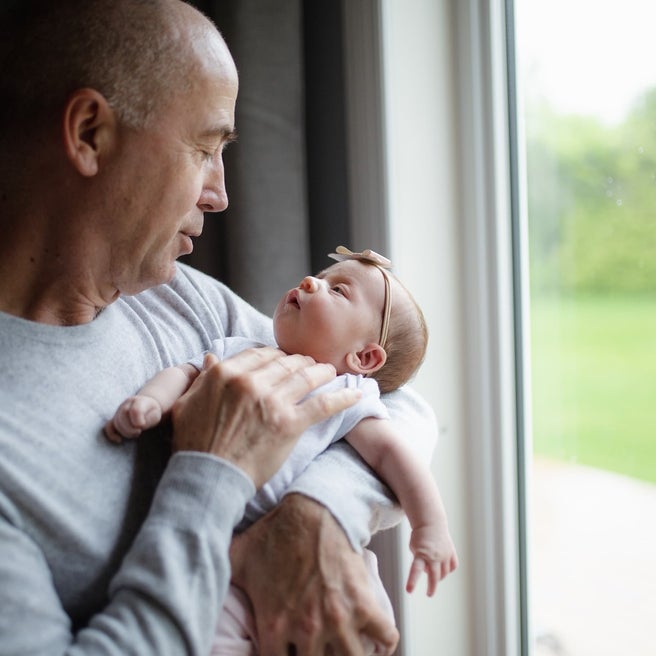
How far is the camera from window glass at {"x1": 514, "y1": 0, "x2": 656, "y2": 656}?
1.62 meters

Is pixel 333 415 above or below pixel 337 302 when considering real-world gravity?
below

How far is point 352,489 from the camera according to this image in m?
1.09

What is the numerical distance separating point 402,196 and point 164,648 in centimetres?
123

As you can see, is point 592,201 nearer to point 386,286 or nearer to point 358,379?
point 386,286

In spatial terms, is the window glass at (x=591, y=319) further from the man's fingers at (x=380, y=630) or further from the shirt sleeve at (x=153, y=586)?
the shirt sleeve at (x=153, y=586)

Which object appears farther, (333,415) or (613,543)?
(613,543)

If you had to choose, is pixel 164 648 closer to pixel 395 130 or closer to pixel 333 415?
pixel 333 415

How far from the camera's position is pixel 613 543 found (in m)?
1.86

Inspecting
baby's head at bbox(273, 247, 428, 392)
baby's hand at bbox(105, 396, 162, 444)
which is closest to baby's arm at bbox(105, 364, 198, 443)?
baby's hand at bbox(105, 396, 162, 444)

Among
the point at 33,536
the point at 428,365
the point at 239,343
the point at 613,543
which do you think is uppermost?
the point at 239,343

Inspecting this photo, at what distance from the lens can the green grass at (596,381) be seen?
1669 mm

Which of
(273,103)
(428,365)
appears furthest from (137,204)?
(428,365)

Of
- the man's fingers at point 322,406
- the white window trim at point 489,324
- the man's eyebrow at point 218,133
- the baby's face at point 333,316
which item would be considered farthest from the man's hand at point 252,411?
the white window trim at point 489,324

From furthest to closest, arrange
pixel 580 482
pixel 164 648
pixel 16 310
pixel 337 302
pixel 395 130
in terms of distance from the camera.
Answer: pixel 580 482
pixel 395 130
pixel 337 302
pixel 16 310
pixel 164 648
